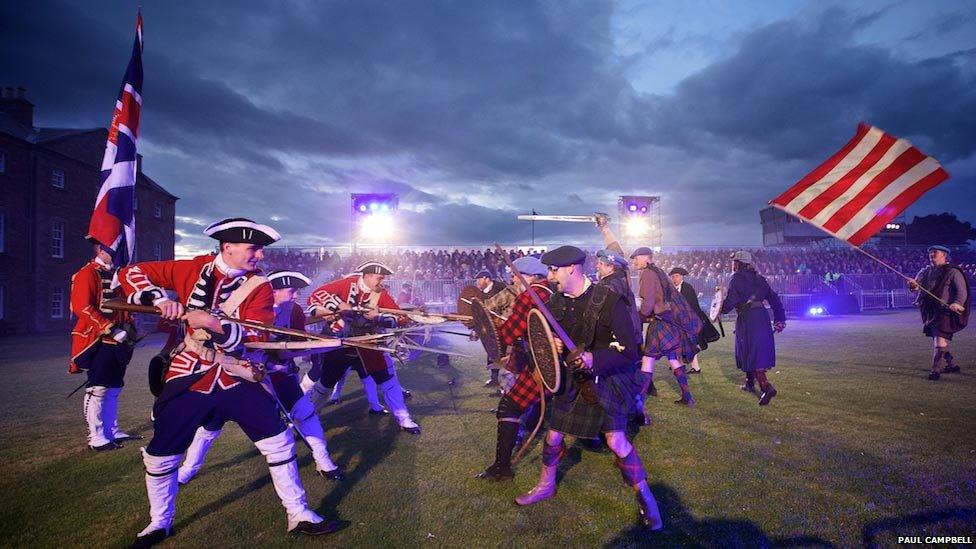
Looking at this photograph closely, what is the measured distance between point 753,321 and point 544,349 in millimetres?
5312

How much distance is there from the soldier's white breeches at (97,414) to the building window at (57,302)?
93.5ft

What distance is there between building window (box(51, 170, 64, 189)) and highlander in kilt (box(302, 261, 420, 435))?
3106 cm

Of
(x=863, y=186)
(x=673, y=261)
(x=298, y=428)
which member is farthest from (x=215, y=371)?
(x=673, y=261)

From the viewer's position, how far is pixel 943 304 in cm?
816

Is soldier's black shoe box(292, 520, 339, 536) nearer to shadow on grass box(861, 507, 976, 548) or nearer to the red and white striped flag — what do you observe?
shadow on grass box(861, 507, 976, 548)

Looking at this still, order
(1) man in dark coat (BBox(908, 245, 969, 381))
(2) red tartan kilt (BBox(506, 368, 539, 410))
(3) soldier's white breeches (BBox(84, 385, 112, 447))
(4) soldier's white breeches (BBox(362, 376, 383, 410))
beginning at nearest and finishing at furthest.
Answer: (2) red tartan kilt (BBox(506, 368, 539, 410))
(3) soldier's white breeches (BBox(84, 385, 112, 447))
(4) soldier's white breeches (BBox(362, 376, 383, 410))
(1) man in dark coat (BBox(908, 245, 969, 381))

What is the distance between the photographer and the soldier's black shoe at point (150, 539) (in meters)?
3.40

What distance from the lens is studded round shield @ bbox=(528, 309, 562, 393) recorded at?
341cm

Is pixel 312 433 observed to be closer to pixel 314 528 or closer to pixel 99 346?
pixel 314 528

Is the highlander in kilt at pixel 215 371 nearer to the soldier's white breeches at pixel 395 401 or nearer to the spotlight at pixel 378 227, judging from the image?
the soldier's white breeches at pixel 395 401

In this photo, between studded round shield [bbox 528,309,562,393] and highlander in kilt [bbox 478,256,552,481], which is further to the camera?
highlander in kilt [bbox 478,256,552,481]

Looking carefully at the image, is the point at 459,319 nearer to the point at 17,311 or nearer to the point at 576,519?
the point at 576,519

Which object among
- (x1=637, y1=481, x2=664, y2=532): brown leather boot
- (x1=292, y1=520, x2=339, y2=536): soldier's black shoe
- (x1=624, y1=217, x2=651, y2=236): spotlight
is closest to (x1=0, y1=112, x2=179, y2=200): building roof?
(x1=292, y1=520, x2=339, y2=536): soldier's black shoe

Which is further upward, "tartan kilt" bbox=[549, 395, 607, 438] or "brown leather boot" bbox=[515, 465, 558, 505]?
"tartan kilt" bbox=[549, 395, 607, 438]
